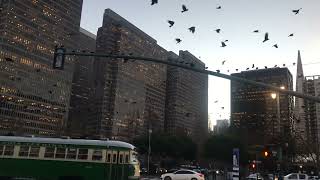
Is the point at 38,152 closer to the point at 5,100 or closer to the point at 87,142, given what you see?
the point at 87,142

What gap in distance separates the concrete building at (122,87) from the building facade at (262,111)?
62.9m

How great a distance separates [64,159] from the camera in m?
25.8

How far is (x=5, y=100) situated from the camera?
142000 millimetres

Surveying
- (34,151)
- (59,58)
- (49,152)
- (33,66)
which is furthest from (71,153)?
(33,66)

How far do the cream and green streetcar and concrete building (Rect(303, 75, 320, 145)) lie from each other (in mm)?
52888

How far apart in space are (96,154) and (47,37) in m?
144

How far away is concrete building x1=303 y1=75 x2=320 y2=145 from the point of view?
249 feet

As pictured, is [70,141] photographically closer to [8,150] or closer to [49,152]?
[49,152]

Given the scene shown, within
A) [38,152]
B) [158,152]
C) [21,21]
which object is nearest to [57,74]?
[21,21]

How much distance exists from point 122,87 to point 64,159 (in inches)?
6054

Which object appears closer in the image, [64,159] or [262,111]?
[64,159]

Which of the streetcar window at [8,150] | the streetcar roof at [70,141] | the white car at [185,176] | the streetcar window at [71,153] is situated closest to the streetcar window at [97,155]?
the streetcar roof at [70,141]

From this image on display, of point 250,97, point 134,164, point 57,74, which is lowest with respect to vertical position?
point 134,164

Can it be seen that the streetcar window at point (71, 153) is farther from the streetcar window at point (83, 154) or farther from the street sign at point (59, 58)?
the street sign at point (59, 58)
